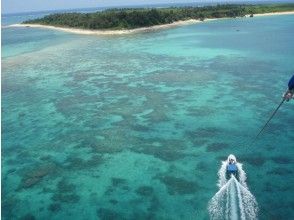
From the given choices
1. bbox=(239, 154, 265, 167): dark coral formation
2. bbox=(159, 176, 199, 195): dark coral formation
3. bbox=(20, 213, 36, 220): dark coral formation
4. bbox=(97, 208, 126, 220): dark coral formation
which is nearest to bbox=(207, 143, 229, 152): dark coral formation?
bbox=(239, 154, 265, 167): dark coral formation

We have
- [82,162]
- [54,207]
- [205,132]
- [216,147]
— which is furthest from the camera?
[205,132]

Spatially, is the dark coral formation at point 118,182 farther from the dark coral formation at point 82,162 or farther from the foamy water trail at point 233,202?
the foamy water trail at point 233,202

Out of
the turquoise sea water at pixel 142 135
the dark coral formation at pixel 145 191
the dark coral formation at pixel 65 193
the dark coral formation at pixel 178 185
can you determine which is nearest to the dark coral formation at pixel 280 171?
the turquoise sea water at pixel 142 135

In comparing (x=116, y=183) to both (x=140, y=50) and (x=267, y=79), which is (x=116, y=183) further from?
(x=140, y=50)

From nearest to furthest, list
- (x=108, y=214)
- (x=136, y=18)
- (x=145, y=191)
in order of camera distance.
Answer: (x=108, y=214), (x=145, y=191), (x=136, y=18)

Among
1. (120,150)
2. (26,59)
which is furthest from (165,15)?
(120,150)

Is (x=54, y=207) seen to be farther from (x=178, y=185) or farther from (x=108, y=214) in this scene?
(x=178, y=185)

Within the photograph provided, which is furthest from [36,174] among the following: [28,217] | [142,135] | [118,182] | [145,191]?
[142,135]

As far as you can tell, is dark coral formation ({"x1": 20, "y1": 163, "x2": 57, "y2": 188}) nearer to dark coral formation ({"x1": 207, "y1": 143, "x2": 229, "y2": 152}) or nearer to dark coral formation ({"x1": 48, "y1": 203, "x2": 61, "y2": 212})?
dark coral formation ({"x1": 48, "y1": 203, "x2": 61, "y2": 212})
